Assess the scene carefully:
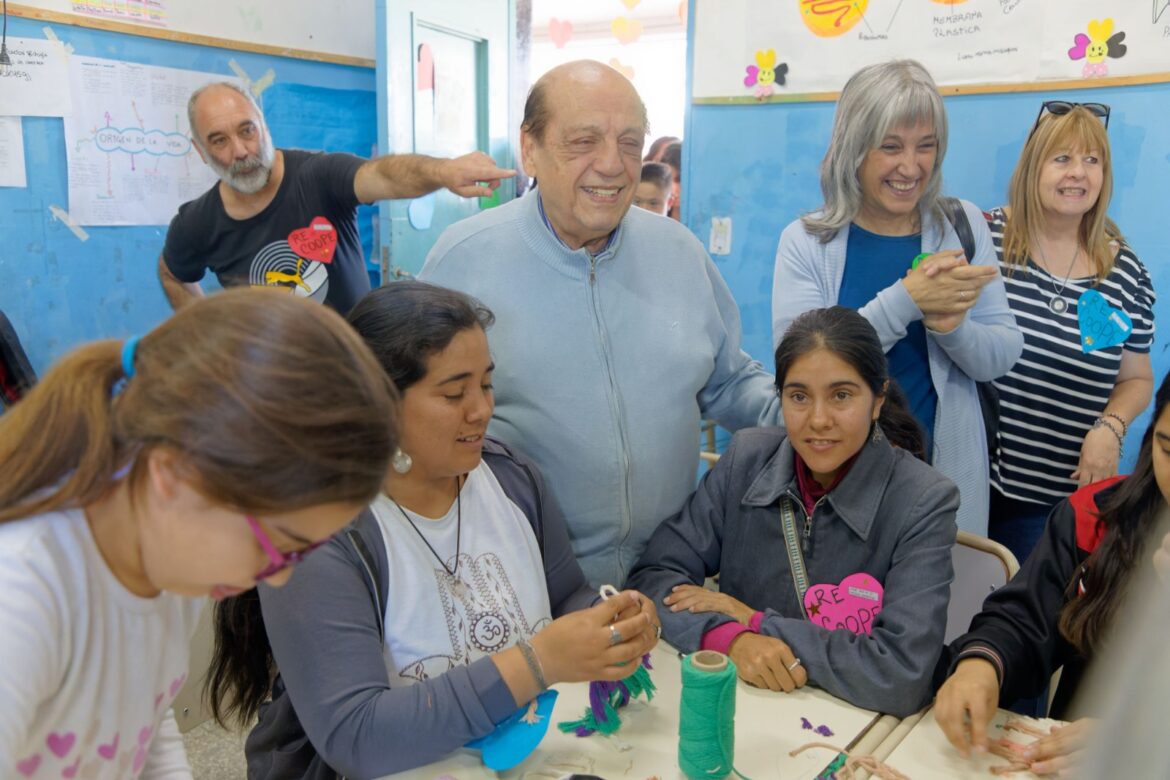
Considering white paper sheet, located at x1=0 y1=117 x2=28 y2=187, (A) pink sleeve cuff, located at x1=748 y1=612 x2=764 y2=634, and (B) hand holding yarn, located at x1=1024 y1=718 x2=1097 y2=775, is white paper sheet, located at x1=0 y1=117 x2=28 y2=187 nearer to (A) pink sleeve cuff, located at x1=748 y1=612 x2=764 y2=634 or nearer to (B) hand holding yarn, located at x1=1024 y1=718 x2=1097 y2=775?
(A) pink sleeve cuff, located at x1=748 y1=612 x2=764 y2=634

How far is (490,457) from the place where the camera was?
1.64 metres

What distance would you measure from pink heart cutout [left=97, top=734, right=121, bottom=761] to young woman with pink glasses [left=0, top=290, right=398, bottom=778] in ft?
0.13

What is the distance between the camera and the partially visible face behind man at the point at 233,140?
124 inches

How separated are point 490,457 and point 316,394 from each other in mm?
811

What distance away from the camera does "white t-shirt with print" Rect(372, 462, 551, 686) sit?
140cm

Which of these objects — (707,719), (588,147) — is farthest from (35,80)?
(707,719)

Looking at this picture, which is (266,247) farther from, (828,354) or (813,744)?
(813,744)

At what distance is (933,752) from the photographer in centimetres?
138

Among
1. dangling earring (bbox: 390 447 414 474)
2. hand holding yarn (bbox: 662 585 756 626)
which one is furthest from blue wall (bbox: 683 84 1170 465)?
dangling earring (bbox: 390 447 414 474)

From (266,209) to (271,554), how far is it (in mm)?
2566

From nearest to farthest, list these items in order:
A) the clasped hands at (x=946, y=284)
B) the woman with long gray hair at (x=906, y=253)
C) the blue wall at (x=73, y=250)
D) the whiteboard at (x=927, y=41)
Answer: the clasped hands at (x=946, y=284) < the woman with long gray hair at (x=906, y=253) < the whiteboard at (x=927, y=41) < the blue wall at (x=73, y=250)

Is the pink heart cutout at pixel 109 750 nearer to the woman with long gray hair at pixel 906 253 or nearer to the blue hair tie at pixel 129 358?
the blue hair tie at pixel 129 358

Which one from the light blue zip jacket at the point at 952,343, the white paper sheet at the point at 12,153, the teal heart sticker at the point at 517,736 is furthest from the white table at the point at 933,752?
the white paper sheet at the point at 12,153

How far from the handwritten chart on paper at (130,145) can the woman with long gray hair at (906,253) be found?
275cm
